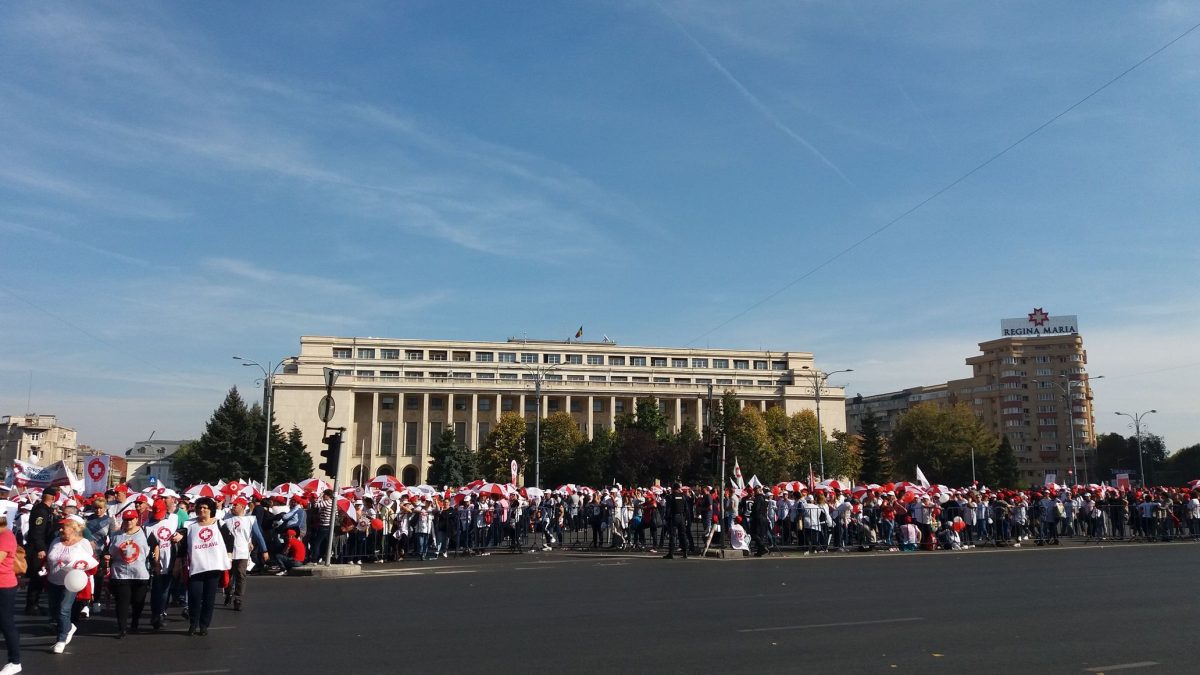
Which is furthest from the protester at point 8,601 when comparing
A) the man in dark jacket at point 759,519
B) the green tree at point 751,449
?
the green tree at point 751,449

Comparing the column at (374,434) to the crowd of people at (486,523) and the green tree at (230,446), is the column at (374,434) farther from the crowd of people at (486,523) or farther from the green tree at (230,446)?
the crowd of people at (486,523)

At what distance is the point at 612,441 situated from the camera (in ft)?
301

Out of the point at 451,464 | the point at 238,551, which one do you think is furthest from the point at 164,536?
the point at 451,464

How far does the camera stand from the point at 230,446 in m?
78.4

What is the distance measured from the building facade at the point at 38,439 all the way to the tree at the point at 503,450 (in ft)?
242

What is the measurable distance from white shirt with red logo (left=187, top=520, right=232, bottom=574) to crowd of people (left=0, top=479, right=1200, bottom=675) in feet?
0.05

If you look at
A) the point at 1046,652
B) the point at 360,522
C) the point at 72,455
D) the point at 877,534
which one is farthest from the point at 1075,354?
the point at 72,455

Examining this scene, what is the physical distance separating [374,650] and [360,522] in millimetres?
15687

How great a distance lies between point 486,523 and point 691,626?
18.7 meters

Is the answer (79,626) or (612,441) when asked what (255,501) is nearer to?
(79,626)

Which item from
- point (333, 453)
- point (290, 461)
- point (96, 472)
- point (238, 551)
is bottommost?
point (238, 551)

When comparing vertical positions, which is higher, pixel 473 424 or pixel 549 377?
Result: pixel 549 377

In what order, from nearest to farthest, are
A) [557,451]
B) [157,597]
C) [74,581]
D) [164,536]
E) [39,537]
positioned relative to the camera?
[74,581]
[157,597]
[164,536]
[39,537]
[557,451]

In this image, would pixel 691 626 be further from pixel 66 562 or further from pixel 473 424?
pixel 473 424
